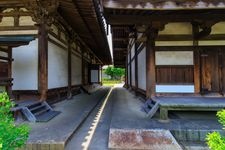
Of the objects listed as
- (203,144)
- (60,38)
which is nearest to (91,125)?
(203,144)

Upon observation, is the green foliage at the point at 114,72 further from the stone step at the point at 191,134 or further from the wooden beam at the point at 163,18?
the stone step at the point at 191,134

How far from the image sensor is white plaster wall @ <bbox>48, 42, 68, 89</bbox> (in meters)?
8.54

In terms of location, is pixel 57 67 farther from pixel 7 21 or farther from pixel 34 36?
pixel 7 21

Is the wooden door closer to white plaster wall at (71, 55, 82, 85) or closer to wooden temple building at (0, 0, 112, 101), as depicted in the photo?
wooden temple building at (0, 0, 112, 101)

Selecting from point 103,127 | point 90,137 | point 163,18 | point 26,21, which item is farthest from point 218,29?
point 26,21

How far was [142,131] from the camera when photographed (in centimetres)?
473

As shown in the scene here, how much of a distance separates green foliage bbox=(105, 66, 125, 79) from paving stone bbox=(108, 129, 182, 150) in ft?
150

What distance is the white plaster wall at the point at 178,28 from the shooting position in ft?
25.2

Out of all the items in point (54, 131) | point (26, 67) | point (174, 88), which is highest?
point (26, 67)

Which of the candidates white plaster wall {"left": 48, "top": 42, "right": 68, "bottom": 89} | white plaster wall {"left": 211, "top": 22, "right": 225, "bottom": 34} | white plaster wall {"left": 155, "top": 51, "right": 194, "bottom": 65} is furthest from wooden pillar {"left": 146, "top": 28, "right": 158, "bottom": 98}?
white plaster wall {"left": 48, "top": 42, "right": 68, "bottom": 89}

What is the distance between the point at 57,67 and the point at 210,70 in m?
6.04

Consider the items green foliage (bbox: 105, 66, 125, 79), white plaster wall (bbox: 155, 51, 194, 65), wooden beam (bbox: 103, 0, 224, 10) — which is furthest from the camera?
green foliage (bbox: 105, 66, 125, 79)

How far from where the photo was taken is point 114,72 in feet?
168

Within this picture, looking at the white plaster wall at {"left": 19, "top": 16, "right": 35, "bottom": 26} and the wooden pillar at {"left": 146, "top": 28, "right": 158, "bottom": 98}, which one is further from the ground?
the white plaster wall at {"left": 19, "top": 16, "right": 35, "bottom": 26}
